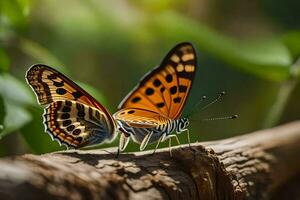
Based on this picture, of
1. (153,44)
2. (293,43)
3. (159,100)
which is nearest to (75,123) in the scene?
(159,100)

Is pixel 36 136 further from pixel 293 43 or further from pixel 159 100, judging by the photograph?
pixel 293 43

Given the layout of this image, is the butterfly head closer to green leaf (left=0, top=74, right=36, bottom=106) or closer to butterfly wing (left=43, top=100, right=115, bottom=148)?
butterfly wing (left=43, top=100, right=115, bottom=148)

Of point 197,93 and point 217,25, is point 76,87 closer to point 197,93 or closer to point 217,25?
point 197,93

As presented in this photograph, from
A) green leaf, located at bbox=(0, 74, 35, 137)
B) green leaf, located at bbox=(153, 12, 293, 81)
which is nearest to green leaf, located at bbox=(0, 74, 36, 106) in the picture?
green leaf, located at bbox=(0, 74, 35, 137)

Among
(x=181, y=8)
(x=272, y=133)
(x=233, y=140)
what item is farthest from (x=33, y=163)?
(x=181, y=8)

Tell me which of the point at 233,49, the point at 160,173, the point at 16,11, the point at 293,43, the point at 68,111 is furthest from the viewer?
the point at 233,49

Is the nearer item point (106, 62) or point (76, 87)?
point (76, 87)
